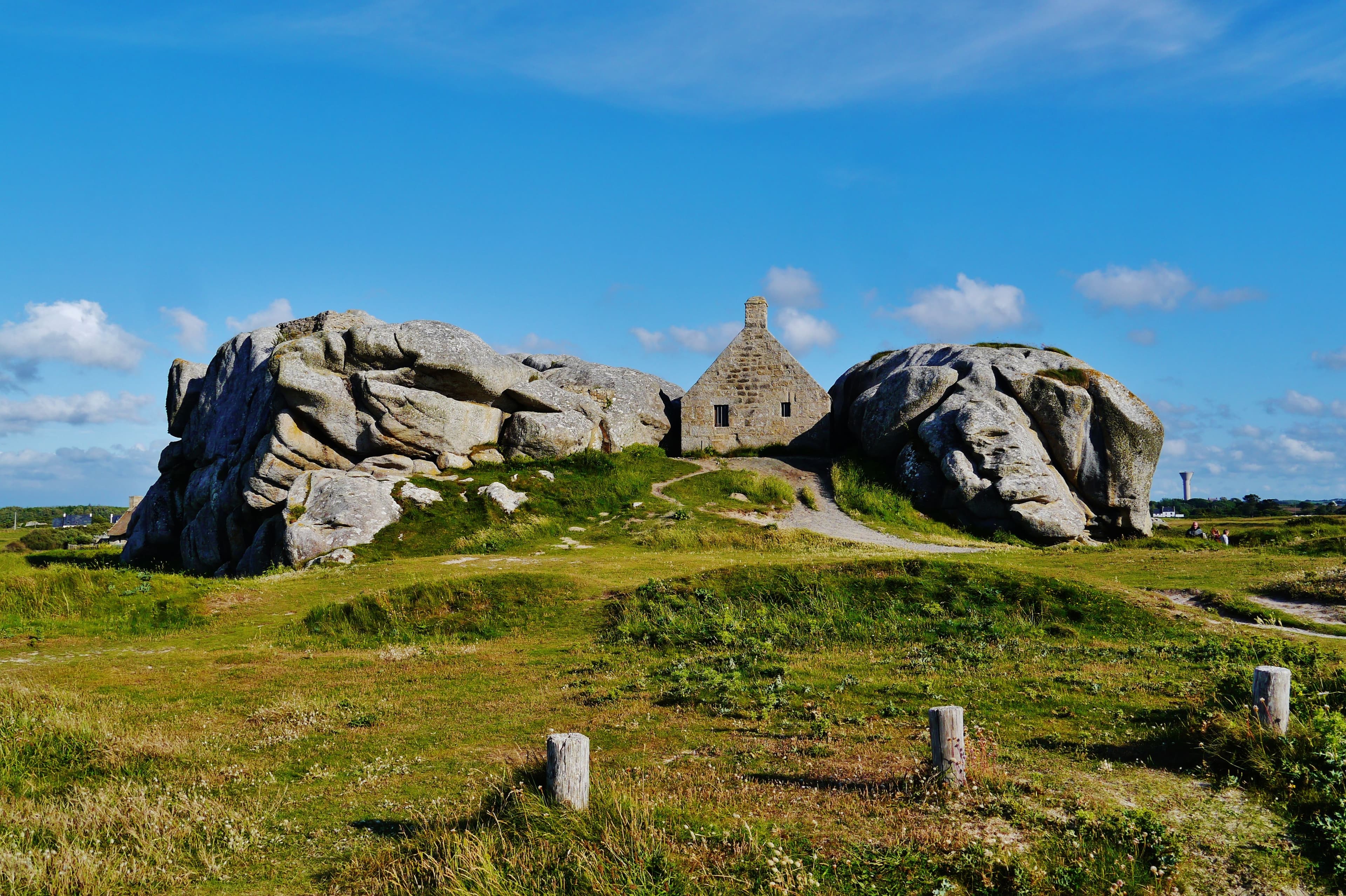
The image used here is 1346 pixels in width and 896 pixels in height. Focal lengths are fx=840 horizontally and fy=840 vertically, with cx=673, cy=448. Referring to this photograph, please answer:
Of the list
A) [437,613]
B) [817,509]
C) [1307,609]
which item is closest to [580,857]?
[437,613]

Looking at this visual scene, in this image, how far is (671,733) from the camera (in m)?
11.9

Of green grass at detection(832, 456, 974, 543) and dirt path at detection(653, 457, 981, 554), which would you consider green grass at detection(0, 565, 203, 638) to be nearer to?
dirt path at detection(653, 457, 981, 554)

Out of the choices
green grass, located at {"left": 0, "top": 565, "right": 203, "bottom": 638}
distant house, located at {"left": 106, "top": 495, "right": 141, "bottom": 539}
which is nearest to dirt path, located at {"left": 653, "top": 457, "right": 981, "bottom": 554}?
green grass, located at {"left": 0, "top": 565, "right": 203, "bottom": 638}

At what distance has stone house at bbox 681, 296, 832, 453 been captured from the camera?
52812 mm

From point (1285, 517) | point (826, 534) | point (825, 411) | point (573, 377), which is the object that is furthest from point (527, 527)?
point (1285, 517)

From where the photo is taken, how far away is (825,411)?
53.0 metres

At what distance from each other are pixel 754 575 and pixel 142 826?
1607 centimetres

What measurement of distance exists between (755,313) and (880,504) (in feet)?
57.4

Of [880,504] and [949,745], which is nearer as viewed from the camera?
[949,745]

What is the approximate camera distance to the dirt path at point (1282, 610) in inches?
719

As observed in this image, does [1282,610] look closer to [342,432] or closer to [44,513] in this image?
[342,432]

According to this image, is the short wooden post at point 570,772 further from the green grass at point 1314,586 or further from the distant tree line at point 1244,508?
the distant tree line at point 1244,508

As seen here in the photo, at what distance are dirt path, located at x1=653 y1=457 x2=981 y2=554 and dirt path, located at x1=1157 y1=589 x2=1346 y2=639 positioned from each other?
739 centimetres

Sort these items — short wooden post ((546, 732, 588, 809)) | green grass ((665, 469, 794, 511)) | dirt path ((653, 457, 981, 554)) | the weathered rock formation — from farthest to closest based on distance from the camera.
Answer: green grass ((665, 469, 794, 511)) < the weathered rock formation < dirt path ((653, 457, 981, 554)) < short wooden post ((546, 732, 588, 809))
